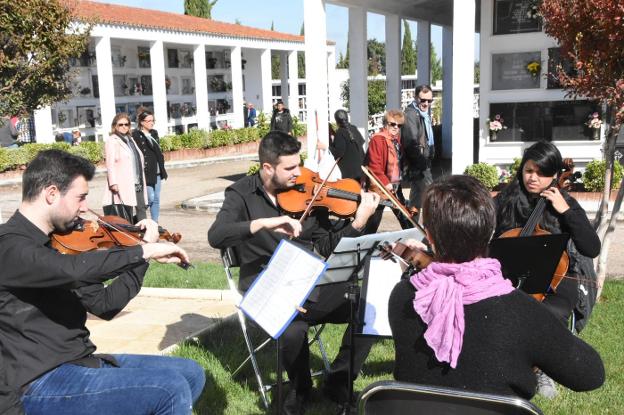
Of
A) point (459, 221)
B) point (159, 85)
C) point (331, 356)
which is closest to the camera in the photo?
point (459, 221)

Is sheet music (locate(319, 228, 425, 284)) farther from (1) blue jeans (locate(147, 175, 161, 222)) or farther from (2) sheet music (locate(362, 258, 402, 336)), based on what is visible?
(1) blue jeans (locate(147, 175, 161, 222))

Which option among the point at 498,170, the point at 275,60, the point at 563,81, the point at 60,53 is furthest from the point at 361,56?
the point at 275,60

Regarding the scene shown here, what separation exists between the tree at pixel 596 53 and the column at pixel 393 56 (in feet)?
29.9

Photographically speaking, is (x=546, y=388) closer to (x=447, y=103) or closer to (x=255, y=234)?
(x=255, y=234)

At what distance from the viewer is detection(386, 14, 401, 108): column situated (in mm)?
14185

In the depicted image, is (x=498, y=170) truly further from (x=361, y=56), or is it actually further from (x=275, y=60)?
(x=275, y=60)

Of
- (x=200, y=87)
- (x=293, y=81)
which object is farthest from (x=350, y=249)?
(x=293, y=81)

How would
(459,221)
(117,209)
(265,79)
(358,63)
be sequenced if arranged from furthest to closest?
(265,79) → (358,63) → (117,209) → (459,221)

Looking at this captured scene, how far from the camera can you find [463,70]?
34.1 ft

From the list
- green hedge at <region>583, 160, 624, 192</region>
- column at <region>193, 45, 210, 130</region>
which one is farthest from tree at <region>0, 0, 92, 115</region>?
column at <region>193, 45, 210, 130</region>

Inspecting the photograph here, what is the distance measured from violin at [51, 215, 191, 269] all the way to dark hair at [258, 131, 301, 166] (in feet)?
2.30

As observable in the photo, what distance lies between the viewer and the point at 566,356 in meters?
1.76

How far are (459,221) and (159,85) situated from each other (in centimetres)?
2060

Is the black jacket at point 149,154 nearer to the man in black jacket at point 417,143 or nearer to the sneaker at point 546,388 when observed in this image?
the man in black jacket at point 417,143
